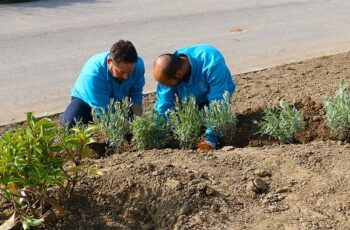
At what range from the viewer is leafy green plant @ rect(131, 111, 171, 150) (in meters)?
5.02

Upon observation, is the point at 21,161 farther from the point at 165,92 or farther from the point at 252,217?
the point at 165,92

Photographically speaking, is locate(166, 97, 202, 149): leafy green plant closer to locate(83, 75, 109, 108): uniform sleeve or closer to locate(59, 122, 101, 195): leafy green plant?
locate(83, 75, 109, 108): uniform sleeve

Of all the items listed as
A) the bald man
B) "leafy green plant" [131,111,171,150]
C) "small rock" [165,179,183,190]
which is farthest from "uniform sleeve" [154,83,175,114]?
"small rock" [165,179,183,190]

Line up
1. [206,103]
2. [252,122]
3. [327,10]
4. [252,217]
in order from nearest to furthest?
[252,217]
[252,122]
[206,103]
[327,10]

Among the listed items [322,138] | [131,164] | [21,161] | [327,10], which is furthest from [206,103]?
[327,10]

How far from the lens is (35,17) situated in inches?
456

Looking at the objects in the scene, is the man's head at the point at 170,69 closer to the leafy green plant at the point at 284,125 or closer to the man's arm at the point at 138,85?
the man's arm at the point at 138,85

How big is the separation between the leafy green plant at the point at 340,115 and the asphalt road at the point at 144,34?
3122 millimetres

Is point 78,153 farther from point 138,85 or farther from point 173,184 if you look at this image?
point 138,85

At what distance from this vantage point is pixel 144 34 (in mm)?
10398

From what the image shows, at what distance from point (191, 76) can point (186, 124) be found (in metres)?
0.80

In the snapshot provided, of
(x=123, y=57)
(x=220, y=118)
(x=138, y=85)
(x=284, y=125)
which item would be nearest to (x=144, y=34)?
(x=138, y=85)

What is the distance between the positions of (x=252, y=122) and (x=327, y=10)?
7.70 m

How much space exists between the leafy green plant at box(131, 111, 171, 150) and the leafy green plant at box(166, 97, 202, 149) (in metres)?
0.08
